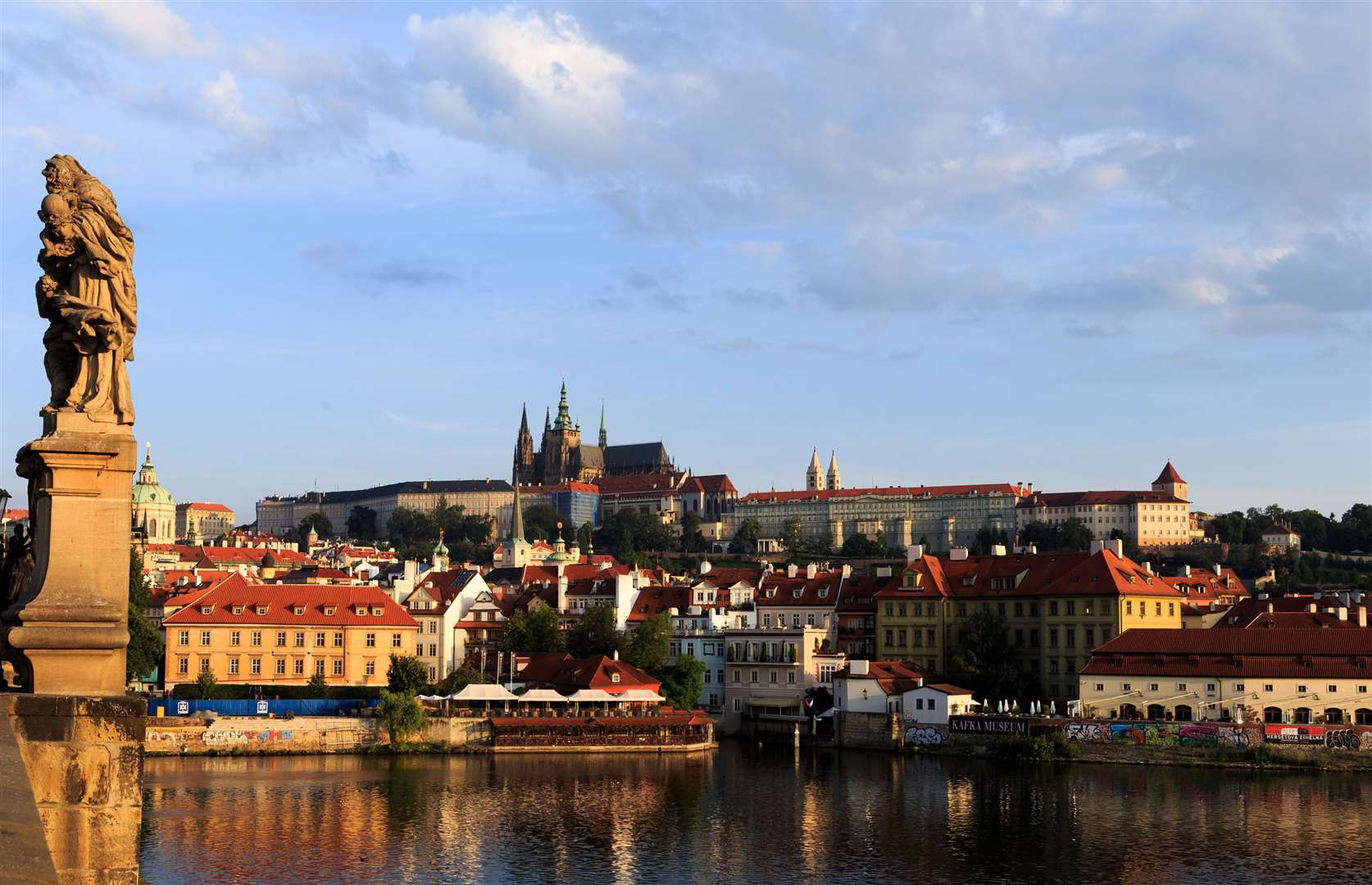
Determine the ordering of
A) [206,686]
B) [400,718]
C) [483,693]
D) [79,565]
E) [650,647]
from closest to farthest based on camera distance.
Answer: [79,565] < [400,718] < [483,693] < [206,686] < [650,647]

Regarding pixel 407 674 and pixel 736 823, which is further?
pixel 407 674

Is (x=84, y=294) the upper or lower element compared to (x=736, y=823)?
upper

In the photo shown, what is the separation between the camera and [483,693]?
6750cm

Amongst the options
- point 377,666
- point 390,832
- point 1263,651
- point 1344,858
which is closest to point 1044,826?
point 1344,858

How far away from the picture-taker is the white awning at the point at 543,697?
68500 mm

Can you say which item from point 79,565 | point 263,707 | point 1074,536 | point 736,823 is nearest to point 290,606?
point 263,707

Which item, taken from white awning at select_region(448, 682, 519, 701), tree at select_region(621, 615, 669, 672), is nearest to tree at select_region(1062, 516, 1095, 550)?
tree at select_region(621, 615, 669, 672)

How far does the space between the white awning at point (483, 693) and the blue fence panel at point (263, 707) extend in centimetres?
430

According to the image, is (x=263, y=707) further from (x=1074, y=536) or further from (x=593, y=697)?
(x=1074, y=536)

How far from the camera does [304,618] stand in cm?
7488

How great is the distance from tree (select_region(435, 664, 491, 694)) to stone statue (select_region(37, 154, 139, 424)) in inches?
2500

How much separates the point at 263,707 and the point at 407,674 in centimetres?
747

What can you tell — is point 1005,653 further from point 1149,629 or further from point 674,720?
point 674,720

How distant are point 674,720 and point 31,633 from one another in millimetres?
60865
